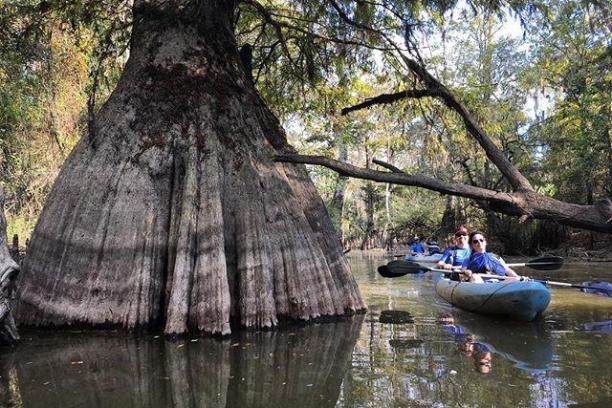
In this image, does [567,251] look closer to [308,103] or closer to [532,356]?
[308,103]

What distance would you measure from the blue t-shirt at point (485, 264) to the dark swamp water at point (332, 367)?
4.82 feet

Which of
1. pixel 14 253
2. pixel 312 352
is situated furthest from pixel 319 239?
pixel 14 253

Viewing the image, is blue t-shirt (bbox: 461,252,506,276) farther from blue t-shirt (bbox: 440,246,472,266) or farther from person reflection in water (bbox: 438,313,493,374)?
blue t-shirt (bbox: 440,246,472,266)

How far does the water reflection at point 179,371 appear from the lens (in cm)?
411

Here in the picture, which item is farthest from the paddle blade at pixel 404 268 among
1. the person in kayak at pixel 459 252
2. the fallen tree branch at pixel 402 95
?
the fallen tree branch at pixel 402 95

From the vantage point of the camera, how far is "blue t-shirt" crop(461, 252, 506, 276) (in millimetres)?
8844

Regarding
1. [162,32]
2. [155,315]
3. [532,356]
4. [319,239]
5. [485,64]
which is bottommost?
[532,356]

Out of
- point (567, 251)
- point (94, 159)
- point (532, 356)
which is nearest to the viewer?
point (532, 356)

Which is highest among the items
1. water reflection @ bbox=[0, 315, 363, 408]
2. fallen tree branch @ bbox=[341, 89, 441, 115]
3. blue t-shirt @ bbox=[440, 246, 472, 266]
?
fallen tree branch @ bbox=[341, 89, 441, 115]

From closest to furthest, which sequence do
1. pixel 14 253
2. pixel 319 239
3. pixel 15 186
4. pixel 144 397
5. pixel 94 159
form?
pixel 144 397 < pixel 94 159 < pixel 319 239 < pixel 14 253 < pixel 15 186

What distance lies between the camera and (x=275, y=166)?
766cm

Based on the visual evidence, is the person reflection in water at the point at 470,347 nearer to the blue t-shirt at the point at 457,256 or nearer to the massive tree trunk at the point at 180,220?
the massive tree trunk at the point at 180,220

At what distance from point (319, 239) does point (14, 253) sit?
6381 millimetres

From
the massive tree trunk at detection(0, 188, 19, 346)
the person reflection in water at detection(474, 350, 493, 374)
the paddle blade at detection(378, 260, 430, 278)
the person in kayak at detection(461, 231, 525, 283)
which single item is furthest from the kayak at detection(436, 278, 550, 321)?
the massive tree trunk at detection(0, 188, 19, 346)
